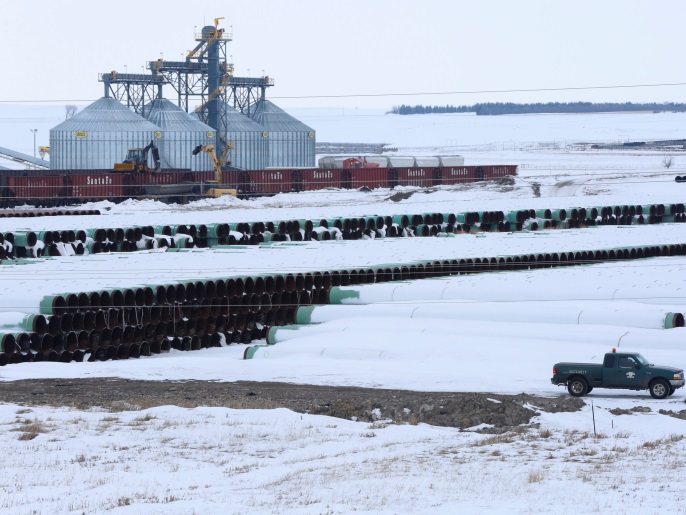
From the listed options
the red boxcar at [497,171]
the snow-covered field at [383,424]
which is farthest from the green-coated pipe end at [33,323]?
the red boxcar at [497,171]

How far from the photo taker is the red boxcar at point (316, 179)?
3723 inches

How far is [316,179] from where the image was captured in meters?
95.9

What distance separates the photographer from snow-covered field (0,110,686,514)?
50.1 ft

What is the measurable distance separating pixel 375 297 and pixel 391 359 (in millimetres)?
6488

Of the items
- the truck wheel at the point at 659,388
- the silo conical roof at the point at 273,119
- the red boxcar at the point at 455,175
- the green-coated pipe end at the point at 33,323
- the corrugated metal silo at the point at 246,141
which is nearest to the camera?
the truck wheel at the point at 659,388

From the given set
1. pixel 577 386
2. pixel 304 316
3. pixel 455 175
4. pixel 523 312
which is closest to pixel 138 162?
pixel 455 175

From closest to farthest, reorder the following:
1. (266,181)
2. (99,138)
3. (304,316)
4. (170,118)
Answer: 1. (304,316)
2. (266,181)
3. (99,138)
4. (170,118)

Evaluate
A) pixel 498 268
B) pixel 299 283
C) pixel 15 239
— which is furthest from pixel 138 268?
pixel 498 268

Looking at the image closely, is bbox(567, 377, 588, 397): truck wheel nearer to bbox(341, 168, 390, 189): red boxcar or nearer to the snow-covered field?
the snow-covered field

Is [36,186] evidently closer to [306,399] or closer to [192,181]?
[192,181]

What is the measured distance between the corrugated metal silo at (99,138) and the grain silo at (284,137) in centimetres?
1782

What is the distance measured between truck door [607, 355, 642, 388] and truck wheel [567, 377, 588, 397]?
63 centimetres

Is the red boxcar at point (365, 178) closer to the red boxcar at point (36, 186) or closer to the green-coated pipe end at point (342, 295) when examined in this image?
the red boxcar at point (36, 186)

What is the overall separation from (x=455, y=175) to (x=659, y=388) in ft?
270
